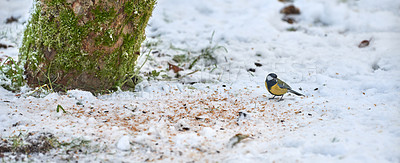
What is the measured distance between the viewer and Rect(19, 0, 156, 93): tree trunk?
252 cm

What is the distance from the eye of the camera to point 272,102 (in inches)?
108

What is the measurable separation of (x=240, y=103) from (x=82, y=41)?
4.69 feet

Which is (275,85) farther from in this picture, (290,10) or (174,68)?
(290,10)

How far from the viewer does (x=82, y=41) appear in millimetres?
2574

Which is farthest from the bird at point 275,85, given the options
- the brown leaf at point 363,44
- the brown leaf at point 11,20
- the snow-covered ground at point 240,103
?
the brown leaf at point 11,20

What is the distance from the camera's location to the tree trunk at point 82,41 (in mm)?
2516

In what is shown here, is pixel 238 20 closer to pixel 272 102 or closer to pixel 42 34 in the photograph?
pixel 272 102

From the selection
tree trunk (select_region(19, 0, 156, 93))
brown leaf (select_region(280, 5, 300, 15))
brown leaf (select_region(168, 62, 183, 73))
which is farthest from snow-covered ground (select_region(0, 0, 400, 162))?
brown leaf (select_region(280, 5, 300, 15))

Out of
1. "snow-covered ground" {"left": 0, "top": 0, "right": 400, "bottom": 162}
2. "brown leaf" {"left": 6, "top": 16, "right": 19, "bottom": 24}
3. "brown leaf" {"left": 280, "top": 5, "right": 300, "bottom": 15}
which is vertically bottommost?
"snow-covered ground" {"left": 0, "top": 0, "right": 400, "bottom": 162}

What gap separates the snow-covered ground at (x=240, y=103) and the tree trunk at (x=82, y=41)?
190 millimetres

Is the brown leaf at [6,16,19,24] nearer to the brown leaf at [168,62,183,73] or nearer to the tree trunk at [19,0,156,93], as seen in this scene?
the tree trunk at [19,0,156,93]

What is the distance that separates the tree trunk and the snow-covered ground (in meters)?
0.19

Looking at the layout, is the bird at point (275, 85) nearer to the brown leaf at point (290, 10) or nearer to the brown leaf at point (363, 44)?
the brown leaf at point (363, 44)

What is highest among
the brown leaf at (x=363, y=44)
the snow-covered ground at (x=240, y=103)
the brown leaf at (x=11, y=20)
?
the brown leaf at (x=11, y=20)
